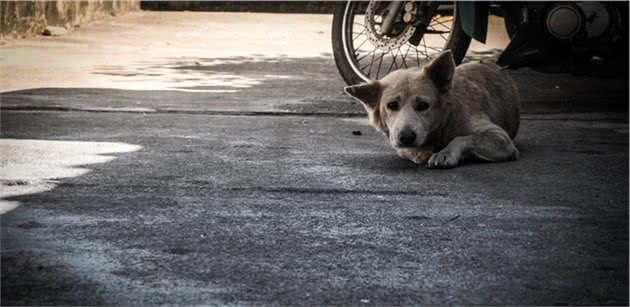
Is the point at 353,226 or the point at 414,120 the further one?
the point at 414,120

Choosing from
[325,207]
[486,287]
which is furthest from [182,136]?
[486,287]

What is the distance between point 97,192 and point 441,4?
13.2 ft

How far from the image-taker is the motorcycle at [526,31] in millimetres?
7109

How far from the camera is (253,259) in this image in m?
3.39

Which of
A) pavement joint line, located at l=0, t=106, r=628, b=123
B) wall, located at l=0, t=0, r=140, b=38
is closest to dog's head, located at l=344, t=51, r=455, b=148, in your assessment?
pavement joint line, located at l=0, t=106, r=628, b=123

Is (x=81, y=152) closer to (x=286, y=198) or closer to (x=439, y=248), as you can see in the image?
(x=286, y=198)

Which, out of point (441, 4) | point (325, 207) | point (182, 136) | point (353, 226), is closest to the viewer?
point (353, 226)

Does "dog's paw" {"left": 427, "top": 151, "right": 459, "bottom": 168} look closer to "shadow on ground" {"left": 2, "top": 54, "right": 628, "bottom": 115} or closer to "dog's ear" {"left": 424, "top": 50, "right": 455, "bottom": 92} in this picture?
"dog's ear" {"left": 424, "top": 50, "right": 455, "bottom": 92}

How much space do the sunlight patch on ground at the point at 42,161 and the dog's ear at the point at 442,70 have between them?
4.99 feet

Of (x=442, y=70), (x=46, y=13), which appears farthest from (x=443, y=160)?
(x=46, y=13)

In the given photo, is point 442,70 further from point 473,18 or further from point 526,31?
point 526,31

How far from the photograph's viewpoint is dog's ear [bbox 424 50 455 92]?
209 inches

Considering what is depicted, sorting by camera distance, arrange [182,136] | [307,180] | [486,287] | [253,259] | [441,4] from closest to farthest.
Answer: [486,287] < [253,259] < [307,180] < [182,136] < [441,4]

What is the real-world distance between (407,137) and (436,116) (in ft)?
0.88
